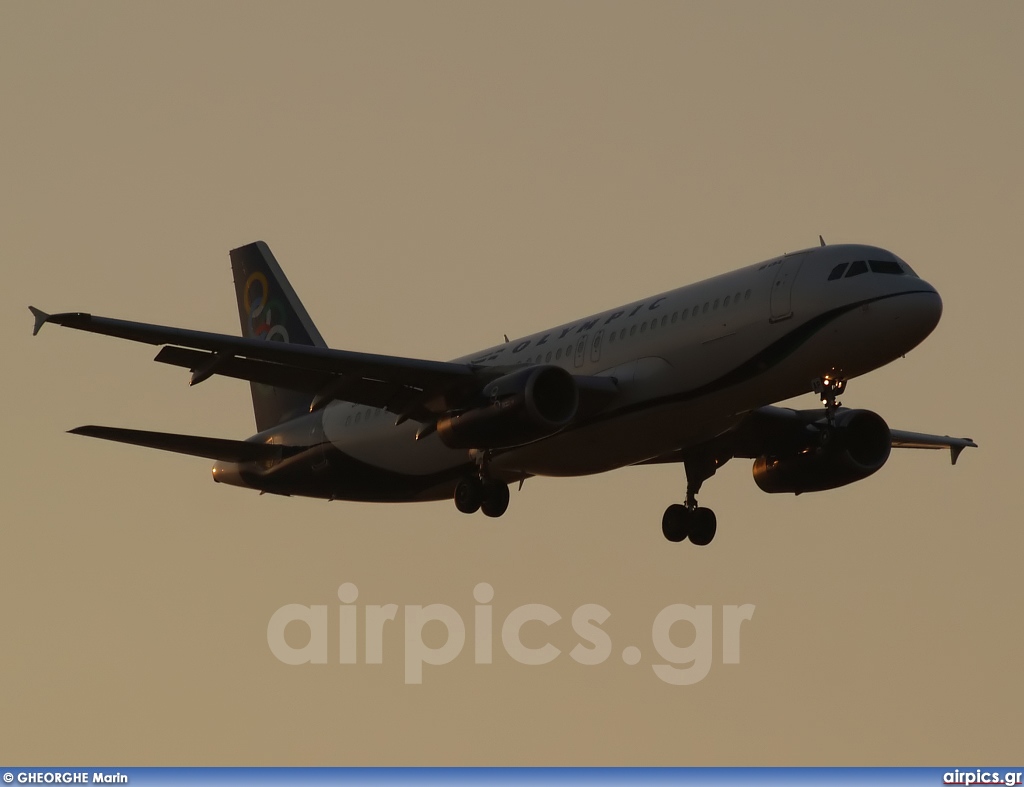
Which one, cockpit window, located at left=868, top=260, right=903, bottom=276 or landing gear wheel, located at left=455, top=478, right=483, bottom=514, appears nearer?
cockpit window, located at left=868, top=260, right=903, bottom=276

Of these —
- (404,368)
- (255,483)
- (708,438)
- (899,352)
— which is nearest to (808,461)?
(708,438)

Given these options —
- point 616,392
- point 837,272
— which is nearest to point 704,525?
point 616,392

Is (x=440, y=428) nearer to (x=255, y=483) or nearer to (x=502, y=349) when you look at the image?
(x=502, y=349)

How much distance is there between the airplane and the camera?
41250mm

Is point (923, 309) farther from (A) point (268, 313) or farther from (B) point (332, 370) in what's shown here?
(A) point (268, 313)

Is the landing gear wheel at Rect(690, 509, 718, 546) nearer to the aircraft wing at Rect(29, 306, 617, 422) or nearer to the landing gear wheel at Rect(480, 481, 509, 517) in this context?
the landing gear wheel at Rect(480, 481, 509, 517)

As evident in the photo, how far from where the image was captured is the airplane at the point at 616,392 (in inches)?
1624

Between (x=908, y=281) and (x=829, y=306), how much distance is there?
1754 millimetres

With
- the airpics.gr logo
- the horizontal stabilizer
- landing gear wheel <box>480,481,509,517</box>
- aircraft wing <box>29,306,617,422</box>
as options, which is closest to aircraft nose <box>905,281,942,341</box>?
aircraft wing <box>29,306,617,422</box>

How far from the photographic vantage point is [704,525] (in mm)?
49094

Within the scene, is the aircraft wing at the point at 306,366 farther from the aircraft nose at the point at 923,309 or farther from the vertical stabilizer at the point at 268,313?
the aircraft nose at the point at 923,309

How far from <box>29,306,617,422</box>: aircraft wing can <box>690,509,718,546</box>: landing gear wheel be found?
658 centimetres

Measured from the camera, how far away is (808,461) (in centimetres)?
4781

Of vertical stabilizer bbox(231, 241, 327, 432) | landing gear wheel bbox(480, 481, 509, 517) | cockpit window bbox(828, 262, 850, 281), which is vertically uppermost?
vertical stabilizer bbox(231, 241, 327, 432)
